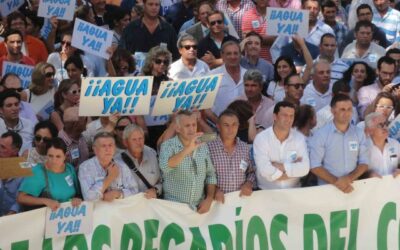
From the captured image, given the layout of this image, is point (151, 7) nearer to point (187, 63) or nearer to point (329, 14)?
point (187, 63)

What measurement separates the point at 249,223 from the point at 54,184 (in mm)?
1914

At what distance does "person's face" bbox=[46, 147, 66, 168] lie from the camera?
9.80 meters

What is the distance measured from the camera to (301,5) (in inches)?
601

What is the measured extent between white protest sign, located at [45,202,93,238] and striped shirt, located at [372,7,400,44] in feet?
21.0

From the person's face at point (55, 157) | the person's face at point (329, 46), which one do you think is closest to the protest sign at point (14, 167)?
the person's face at point (55, 157)

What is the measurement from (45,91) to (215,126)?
192cm

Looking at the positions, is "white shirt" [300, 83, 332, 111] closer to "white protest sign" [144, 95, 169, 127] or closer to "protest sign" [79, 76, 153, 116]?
"white protest sign" [144, 95, 169, 127]

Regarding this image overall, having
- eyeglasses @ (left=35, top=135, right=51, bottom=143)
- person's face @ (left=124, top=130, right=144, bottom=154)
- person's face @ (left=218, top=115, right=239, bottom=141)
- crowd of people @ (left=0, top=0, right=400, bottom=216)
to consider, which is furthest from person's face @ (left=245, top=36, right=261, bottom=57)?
eyeglasses @ (left=35, top=135, right=51, bottom=143)

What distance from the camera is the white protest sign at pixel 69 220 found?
32.0 feet

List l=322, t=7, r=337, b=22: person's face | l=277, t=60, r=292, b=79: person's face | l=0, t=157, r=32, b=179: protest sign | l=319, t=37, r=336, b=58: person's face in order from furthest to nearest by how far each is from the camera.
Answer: l=322, t=7, r=337, b=22: person's face → l=319, t=37, r=336, b=58: person's face → l=277, t=60, r=292, b=79: person's face → l=0, t=157, r=32, b=179: protest sign

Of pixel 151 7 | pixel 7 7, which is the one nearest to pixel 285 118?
pixel 151 7

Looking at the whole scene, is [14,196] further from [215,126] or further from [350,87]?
[350,87]

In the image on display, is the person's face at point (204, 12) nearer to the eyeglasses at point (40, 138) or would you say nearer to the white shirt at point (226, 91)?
the white shirt at point (226, 91)

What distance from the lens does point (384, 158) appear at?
1103 cm
